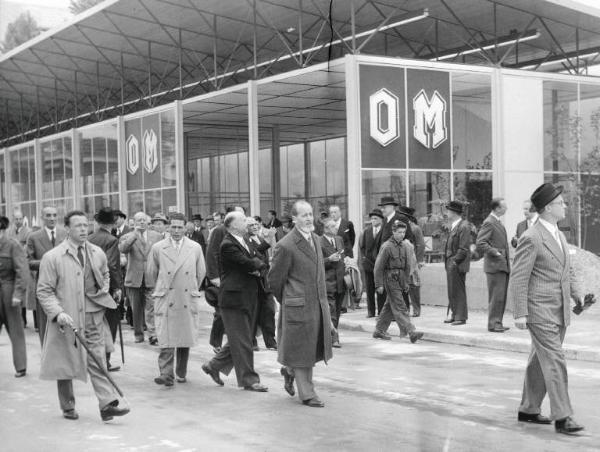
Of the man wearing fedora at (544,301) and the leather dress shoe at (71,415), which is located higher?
the man wearing fedora at (544,301)

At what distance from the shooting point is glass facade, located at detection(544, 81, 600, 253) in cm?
2505

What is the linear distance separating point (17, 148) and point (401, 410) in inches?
1576

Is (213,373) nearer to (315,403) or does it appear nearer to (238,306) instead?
(238,306)

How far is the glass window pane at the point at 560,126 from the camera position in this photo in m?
24.9

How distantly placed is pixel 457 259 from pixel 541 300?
21.1ft

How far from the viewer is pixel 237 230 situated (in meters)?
8.88

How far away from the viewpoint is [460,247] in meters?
13.1

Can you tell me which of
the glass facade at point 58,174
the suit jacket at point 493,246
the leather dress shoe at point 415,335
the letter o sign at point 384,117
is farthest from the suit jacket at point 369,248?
the glass facade at point 58,174

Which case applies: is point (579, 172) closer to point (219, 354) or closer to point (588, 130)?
point (588, 130)

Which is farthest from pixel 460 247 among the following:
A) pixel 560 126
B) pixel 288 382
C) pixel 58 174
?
pixel 58 174

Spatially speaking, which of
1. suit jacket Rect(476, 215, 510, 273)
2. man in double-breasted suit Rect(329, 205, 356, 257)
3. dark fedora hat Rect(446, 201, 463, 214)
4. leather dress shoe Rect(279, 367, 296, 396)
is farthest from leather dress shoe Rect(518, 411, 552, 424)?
man in double-breasted suit Rect(329, 205, 356, 257)

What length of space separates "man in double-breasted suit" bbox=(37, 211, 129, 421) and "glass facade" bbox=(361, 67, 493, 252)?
527 inches

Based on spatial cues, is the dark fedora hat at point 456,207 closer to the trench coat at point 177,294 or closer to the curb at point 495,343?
the curb at point 495,343

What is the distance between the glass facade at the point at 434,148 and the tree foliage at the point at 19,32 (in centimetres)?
6179
